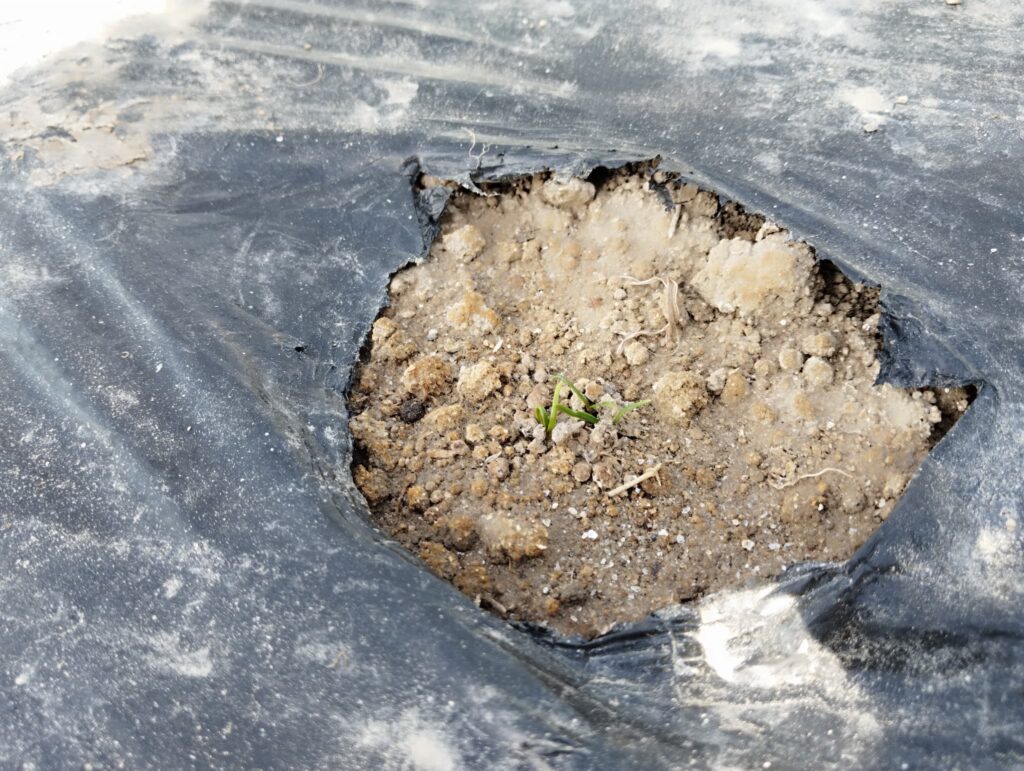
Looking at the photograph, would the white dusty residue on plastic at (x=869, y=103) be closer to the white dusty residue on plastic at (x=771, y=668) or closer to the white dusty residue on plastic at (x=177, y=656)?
the white dusty residue on plastic at (x=771, y=668)

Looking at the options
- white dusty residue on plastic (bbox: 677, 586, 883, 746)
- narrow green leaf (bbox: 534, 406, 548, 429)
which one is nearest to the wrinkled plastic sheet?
white dusty residue on plastic (bbox: 677, 586, 883, 746)

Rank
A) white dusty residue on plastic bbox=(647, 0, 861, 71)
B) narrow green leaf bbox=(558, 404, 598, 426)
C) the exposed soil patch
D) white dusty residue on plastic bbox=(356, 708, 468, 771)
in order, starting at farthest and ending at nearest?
white dusty residue on plastic bbox=(647, 0, 861, 71) → narrow green leaf bbox=(558, 404, 598, 426) → the exposed soil patch → white dusty residue on plastic bbox=(356, 708, 468, 771)

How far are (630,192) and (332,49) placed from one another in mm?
967

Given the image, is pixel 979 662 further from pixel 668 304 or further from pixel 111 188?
pixel 111 188

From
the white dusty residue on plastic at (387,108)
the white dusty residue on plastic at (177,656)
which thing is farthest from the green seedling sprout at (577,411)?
the white dusty residue on plastic at (387,108)

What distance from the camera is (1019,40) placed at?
1967 mm

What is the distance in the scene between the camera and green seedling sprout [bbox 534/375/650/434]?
5.25 feet

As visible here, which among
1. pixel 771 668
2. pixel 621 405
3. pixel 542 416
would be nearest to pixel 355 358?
pixel 542 416

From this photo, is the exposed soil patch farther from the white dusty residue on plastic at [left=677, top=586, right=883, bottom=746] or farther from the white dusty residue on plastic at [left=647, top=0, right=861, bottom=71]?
the white dusty residue on plastic at [left=647, top=0, right=861, bottom=71]

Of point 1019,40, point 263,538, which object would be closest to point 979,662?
point 263,538

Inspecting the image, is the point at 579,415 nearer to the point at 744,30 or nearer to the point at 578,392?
the point at 578,392

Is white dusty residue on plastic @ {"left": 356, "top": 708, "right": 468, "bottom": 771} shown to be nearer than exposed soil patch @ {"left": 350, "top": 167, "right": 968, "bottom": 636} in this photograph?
Yes

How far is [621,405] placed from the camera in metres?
1.68

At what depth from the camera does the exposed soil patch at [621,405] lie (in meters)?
1.49
